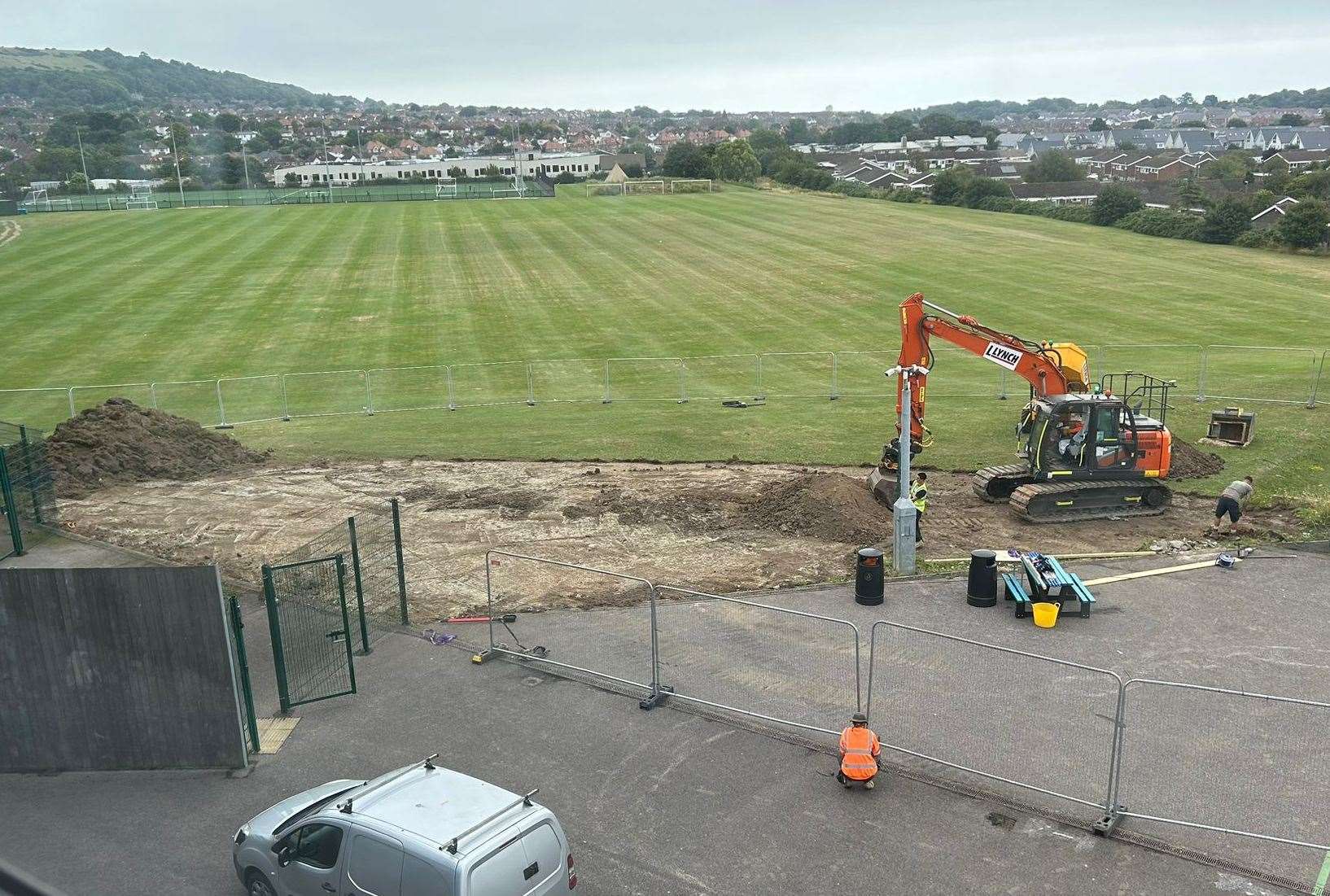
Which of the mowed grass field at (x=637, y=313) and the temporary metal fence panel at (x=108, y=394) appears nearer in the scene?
the mowed grass field at (x=637, y=313)

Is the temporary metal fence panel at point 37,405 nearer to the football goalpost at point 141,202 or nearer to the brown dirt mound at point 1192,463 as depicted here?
the brown dirt mound at point 1192,463

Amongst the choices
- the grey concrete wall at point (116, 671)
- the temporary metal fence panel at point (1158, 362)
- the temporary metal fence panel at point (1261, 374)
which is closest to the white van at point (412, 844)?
the grey concrete wall at point (116, 671)

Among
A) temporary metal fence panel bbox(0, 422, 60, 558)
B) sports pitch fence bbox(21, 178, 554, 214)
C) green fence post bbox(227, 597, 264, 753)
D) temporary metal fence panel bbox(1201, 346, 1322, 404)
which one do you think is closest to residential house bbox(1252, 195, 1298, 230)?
temporary metal fence panel bbox(1201, 346, 1322, 404)

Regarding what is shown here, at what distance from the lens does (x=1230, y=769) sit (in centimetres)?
1237

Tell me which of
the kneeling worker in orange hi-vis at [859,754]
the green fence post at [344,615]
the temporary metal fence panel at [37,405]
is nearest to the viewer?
the kneeling worker in orange hi-vis at [859,754]

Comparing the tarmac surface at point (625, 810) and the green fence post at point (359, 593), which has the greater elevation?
the green fence post at point (359, 593)

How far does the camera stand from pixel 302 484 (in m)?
25.6

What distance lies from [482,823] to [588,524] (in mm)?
12871

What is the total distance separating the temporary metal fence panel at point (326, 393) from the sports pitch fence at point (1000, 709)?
64.0 feet

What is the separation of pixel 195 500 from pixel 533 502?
8122mm

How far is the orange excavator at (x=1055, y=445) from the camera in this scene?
2211 cm

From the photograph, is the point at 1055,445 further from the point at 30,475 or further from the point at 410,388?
the point at 410,388

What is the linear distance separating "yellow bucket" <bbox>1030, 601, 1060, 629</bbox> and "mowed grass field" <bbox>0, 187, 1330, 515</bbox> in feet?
32.3

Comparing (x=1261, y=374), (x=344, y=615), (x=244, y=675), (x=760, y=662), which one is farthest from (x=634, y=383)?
(x=244, y=675)
